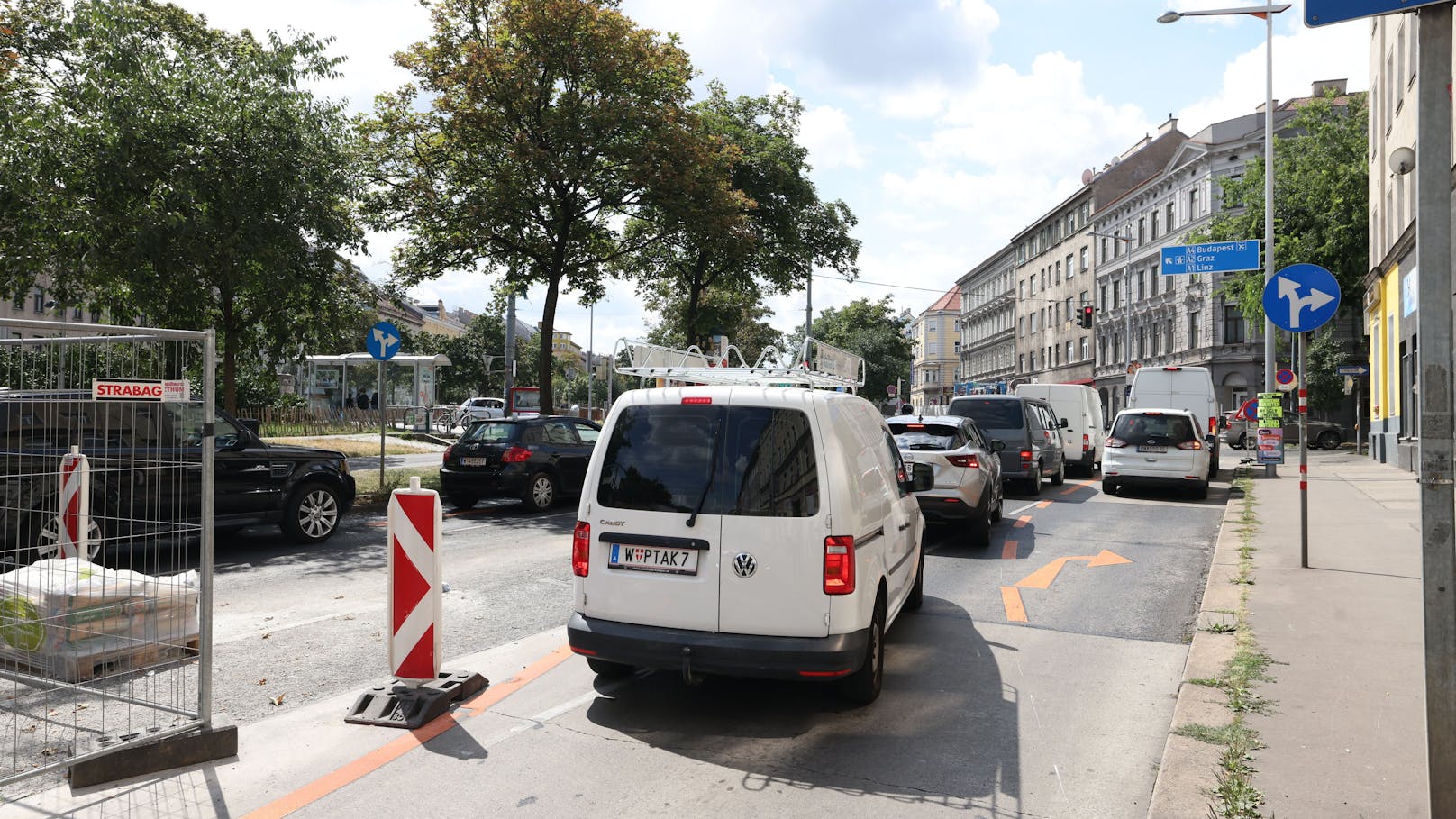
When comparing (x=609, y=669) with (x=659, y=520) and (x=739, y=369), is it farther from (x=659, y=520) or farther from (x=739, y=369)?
(x=739, y=369)

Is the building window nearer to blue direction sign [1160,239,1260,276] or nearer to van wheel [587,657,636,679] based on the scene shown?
blue direction sign [1160,239,1260,276]

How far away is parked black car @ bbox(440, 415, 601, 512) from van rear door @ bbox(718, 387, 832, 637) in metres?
9.93

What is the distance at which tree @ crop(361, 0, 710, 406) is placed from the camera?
18.3 m

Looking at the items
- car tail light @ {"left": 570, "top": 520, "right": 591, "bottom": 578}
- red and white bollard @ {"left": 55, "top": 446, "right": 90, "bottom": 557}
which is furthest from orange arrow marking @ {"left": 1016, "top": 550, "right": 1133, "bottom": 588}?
red and white bollard @ {"left": 55, "top": 446, "right": 90, "bottom": 557}

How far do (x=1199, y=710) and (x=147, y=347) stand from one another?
5.22 m

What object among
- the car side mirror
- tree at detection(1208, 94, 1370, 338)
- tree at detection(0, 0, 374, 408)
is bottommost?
the car side mirror

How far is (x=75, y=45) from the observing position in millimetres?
15688

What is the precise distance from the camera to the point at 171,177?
14.3m

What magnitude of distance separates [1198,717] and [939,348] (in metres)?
112

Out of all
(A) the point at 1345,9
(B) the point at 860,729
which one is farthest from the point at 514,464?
(A) the point at 1345,9

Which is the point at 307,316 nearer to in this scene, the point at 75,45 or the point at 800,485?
the point at 75,45

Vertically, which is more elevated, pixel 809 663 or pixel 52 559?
pixel 52 559

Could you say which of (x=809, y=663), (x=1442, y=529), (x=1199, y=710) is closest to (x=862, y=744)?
(x=809, y=663)

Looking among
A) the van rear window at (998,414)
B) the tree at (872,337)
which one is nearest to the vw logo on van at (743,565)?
the van rear window at (998,414)
